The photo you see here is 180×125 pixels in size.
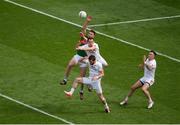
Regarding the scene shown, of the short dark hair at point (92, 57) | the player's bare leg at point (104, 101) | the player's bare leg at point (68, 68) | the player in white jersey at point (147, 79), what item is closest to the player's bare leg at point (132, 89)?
the player in white jersey at point (147, 79)

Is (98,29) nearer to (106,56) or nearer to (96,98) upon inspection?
(106,56)

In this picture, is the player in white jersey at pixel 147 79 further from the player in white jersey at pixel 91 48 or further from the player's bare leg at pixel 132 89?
the player in white jersey at pixel 91 48

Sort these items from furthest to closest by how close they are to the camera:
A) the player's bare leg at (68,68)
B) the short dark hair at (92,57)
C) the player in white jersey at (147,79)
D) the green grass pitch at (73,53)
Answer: the player's bare leg at (68,68)
the player in white jersey at (147,79)
the green grass pitch at (73,53)
the short dark hair at (92,57)

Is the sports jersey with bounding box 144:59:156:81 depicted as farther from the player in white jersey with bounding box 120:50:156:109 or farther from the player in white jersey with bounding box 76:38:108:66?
the player in white jersey with bounding box 76:38:108:66

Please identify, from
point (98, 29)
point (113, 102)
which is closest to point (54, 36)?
point (98, 29)

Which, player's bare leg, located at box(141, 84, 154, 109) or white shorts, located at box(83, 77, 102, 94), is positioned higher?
white shorts, located at box(83, 77, 102, 94)

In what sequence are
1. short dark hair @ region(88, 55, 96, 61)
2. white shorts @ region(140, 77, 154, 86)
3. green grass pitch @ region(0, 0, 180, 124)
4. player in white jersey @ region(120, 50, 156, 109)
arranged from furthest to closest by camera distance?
white shorts @ region(140, 77, 154, 86) < player in white jersey @ region(120, 50, 156, 109) < green grass pitch @ region(0, 0, 180, 124) < short dark hair @ region(88, 55, 96, 61)

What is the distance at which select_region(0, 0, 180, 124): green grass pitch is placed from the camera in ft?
83.2

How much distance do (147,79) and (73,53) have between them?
210 inches

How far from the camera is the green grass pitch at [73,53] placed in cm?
2536

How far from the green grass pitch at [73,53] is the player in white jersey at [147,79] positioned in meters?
0.42

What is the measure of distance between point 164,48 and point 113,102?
598 cm

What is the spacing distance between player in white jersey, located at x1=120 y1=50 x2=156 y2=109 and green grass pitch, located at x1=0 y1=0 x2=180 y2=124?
1.37 ft

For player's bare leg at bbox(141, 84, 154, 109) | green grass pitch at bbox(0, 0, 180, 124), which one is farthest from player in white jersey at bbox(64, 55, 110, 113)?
player's bare leg at bbox(141, 84, 154, 109)
